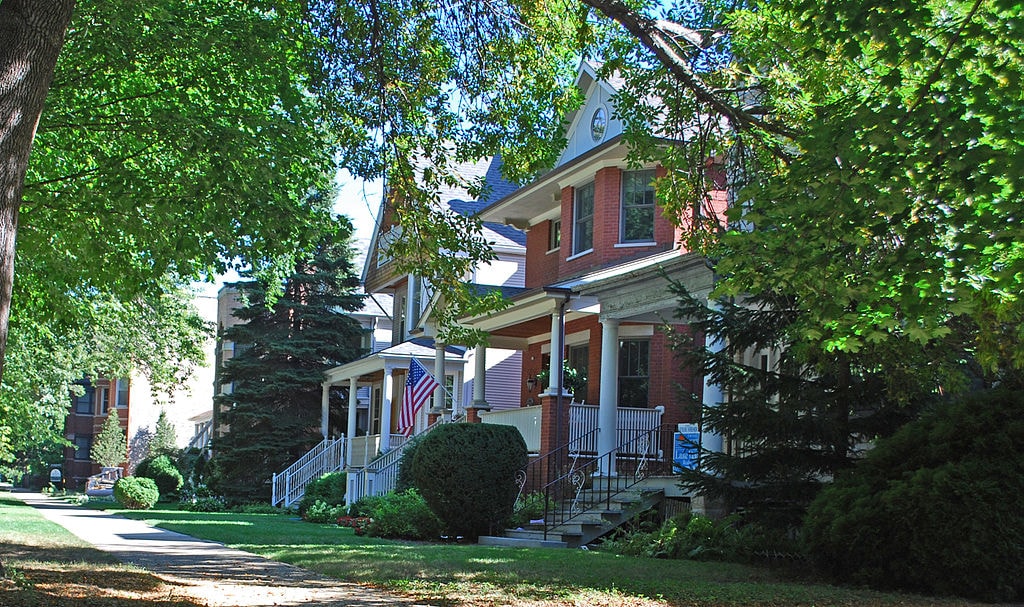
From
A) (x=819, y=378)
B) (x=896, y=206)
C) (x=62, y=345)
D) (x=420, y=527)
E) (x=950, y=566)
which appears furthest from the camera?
(x=62, y=345)

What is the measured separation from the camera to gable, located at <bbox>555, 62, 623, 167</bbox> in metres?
22.9

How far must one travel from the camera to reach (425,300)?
32.1 meters

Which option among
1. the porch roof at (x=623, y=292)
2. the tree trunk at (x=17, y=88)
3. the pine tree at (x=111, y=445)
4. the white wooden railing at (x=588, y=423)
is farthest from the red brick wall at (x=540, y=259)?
the pine tree at (x=111, y=445)

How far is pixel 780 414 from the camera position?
12.0 metres

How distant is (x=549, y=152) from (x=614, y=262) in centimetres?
785

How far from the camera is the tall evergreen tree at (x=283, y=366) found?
32.7 meters

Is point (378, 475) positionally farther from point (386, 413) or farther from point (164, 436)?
point (164, 436)

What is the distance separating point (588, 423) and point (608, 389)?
108cm

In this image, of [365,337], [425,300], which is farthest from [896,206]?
[365,337]

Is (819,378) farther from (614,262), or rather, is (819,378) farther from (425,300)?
(425,300)

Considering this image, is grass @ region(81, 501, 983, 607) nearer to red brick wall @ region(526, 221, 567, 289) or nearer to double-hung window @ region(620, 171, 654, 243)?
double-hung window @ region(620, 171, 654, 243)

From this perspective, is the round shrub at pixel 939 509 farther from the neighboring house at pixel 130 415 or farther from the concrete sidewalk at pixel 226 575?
the neighboring house at pixel 130 415

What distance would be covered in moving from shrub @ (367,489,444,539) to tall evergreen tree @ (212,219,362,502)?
48.0 ft

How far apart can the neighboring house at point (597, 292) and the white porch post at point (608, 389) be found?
0.7 inches
